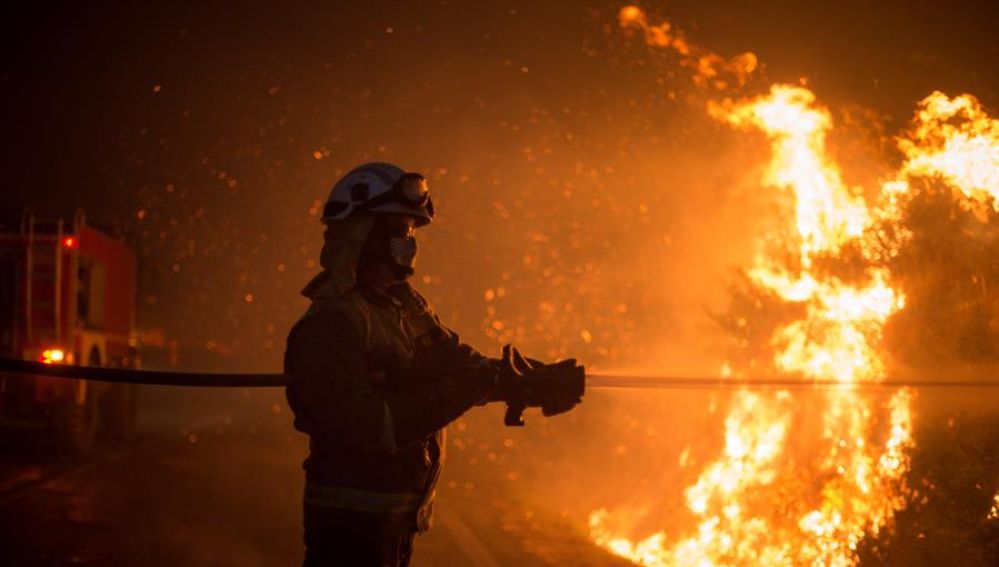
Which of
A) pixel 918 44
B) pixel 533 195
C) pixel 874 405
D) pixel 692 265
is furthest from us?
pixel 533 195

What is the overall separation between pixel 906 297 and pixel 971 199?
4.07 ft

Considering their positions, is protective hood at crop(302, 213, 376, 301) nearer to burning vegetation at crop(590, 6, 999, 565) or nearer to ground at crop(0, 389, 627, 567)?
burning vegetation at crop(590, 6, 999, 565)

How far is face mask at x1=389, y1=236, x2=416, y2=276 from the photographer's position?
155 inches

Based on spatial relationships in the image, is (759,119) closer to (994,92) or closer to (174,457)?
(994,92)

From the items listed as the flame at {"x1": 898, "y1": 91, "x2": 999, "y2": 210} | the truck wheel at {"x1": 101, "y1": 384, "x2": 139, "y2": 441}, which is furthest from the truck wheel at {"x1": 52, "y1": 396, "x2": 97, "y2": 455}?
the flame at {"x1": 898, "y1": 91, "x2": 999, "y2": 210}

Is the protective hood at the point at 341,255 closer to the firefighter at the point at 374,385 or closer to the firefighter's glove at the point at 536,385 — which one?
the firefighter at the point at 374,385

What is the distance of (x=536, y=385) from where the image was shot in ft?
12.6

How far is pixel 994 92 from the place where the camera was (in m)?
8.70

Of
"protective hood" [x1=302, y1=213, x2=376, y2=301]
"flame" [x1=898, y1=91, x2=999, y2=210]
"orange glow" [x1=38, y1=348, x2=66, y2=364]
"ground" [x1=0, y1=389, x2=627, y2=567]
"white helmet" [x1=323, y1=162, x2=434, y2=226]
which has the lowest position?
"ground" [x1=0, y1=389, x2=627, y2=567]

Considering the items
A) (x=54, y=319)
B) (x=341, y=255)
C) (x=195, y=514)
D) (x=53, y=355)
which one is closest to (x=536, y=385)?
(x=341, y=255)

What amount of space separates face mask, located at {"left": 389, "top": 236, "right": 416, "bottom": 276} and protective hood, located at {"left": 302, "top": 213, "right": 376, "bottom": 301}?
0.10 meters

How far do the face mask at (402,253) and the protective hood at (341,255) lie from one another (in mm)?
101

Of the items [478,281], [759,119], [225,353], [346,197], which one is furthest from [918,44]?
[225,353]

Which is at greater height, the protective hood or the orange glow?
the orange glow
